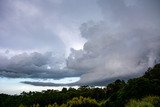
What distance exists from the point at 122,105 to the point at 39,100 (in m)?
44.0

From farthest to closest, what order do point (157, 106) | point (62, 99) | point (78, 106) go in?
point (62, 99) < point (78, 106) < point (157, 106)

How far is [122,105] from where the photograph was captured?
179 ft

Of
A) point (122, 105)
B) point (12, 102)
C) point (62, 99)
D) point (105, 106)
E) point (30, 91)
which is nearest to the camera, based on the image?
point (122, 105)

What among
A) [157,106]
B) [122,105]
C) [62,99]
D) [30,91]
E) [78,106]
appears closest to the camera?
[157,106]

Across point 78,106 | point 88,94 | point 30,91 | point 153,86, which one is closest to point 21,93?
point 30,91

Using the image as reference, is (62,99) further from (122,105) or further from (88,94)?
(122,105)

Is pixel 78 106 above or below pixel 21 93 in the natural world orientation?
below

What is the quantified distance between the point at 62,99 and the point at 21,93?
147 ft

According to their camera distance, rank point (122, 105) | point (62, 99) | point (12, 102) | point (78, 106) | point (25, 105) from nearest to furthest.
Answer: point (122, 105) → point (78, 106) → point (25, 105) → point (62, 99) → point (12, 102)

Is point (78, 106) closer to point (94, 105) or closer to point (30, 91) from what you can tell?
point (94, 105)

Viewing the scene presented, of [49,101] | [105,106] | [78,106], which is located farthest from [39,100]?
[105,106]

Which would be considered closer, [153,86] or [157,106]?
[157,106]

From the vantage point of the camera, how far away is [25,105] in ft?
294

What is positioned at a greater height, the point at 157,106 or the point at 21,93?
the point at 21,93
